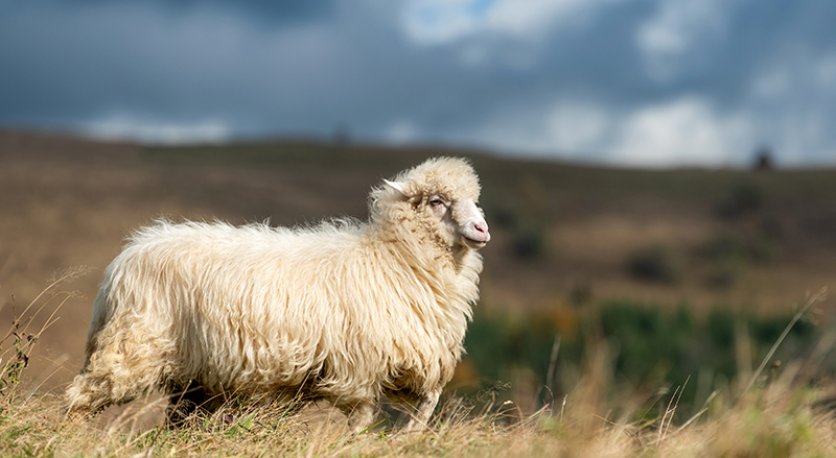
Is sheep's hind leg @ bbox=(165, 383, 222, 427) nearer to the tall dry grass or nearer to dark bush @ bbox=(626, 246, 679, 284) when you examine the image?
the tall dry grass

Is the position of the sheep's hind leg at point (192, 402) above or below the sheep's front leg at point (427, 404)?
below

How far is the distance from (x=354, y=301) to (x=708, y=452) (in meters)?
2.86

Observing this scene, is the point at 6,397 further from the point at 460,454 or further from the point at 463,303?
the point at 463,303

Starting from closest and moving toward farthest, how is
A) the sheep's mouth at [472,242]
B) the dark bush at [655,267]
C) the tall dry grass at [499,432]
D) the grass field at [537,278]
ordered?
the tall dry grass at [499,432] → the grass field at [537,278] → the sheep's mouth at [472,242] → the dark bush at [655,267]

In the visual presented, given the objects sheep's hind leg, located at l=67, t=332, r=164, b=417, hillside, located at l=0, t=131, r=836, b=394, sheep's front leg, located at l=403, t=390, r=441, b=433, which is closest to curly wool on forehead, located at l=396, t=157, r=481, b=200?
sheep's front leg, located at l=403, t=390, r=441, b=433

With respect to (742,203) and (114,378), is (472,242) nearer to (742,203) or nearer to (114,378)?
(114,378)

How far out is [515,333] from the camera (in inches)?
1339

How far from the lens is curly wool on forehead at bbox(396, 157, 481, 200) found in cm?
677

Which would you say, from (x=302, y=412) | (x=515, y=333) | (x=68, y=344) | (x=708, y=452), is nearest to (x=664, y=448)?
(x=708, y=452)

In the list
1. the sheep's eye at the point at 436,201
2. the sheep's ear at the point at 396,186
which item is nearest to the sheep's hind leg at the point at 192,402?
the sheep's ear at the point at 396,186

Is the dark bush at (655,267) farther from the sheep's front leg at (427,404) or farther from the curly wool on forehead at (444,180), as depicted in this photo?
the sheep's front leg at (427,404)

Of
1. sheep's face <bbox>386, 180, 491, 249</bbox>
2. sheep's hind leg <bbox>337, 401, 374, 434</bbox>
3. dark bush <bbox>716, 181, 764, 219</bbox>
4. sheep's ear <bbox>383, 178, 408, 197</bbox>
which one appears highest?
sheep's ear <bbox>383, 178, 408, 197</bbox>

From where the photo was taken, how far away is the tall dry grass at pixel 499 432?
3.91 m

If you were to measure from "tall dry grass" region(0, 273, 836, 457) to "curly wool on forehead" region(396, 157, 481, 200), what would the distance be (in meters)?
1.50
